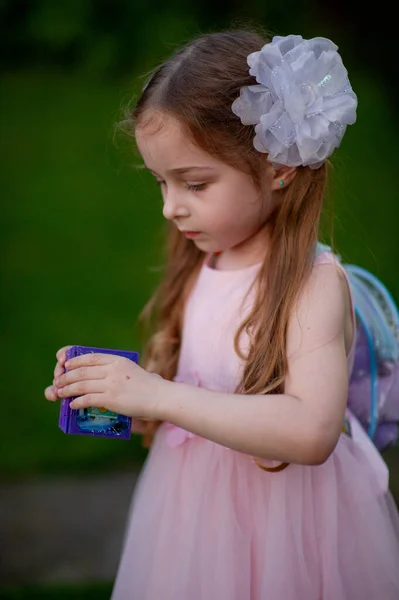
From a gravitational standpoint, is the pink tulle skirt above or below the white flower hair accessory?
below

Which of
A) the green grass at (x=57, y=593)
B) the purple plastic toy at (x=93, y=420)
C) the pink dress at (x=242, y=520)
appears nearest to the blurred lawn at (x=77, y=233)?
the green grass at (x=57, y=593)

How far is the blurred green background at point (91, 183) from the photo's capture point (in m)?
4.55

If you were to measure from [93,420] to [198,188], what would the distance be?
58 cm

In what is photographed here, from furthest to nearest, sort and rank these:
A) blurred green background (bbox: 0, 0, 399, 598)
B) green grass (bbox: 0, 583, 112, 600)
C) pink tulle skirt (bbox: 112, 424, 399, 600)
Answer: blurred green background (bbox: 0, 0, 399, 598)
green grass (bbox: 0, 583, 112, 600)
pink tulle skirt (bbox: 112, 424, 399, 600)

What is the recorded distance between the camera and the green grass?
2.94 m

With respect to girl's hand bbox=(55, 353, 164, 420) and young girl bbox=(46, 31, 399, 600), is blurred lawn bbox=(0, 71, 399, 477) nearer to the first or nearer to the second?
young girl bbox=(46, 31, 399, 600)

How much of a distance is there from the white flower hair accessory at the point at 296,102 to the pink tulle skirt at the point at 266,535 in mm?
762

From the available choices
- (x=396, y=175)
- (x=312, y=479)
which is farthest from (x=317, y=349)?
(x=396, y=175)

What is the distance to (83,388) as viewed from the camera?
5.77 feet

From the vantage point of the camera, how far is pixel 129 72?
694 cm

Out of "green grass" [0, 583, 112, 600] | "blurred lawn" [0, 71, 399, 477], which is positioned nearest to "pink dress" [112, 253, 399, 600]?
"green grass" [0, 583, 112, 600]

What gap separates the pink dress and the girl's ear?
197mm

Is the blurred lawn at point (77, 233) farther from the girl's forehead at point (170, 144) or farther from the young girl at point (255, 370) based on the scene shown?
the girl's forehead at point (170, 144)

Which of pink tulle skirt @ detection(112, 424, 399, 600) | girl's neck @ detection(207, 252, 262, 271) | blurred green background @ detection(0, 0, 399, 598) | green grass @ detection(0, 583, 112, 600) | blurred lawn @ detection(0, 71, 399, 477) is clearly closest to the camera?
pink tulle skirt @ detection(112, 424, 399, 600)
